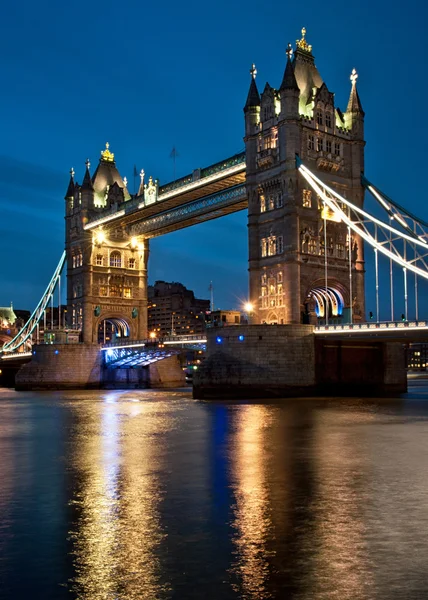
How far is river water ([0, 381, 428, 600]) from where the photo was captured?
9.01 metres

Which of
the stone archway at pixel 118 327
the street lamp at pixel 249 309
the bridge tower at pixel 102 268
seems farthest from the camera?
the stone archway at pixel 118 327

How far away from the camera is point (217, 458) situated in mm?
20359

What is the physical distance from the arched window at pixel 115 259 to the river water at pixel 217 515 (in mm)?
54416

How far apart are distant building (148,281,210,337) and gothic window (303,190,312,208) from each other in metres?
127

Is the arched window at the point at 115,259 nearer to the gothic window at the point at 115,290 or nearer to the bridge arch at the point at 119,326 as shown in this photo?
the gothic window at the point at 115,290

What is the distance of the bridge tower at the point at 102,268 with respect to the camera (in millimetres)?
78438

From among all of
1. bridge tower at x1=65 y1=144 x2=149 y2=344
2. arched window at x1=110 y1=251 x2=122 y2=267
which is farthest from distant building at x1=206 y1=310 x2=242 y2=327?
arched window at x1=110 y1=251 x2=122 y2=267

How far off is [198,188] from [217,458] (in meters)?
42.8

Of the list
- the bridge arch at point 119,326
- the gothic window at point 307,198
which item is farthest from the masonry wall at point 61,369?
the gothic window at point 307,198

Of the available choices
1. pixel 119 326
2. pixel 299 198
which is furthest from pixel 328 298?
pixel 119 326

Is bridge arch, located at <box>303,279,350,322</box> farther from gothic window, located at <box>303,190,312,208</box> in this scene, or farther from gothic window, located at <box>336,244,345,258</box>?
gothic window, located at <box>303,190,312,208</box>

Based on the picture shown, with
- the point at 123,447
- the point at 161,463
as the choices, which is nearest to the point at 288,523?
the point at 161,463

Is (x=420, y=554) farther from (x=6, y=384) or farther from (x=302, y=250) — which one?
(x=6, y=384)

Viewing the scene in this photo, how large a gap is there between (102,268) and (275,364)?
1477 inches
